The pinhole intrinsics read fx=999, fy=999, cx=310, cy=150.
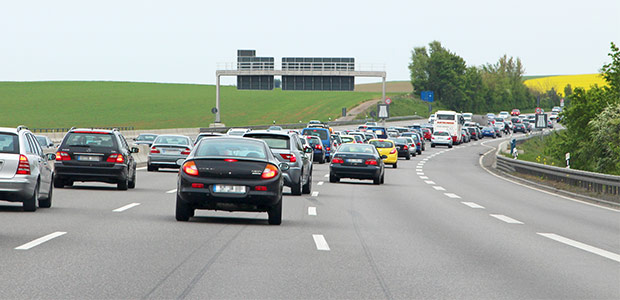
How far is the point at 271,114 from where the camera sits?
132250mm

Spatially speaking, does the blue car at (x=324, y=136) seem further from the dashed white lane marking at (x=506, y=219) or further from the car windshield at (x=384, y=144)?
the dashed white lane marking at (x=506, y=219)

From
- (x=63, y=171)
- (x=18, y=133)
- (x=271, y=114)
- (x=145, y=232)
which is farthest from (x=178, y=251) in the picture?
(x=271, y=114)

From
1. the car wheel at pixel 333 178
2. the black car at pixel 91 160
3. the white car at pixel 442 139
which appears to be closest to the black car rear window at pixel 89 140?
the black car at pixel 91 160

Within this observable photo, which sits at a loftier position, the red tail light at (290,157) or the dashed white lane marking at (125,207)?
the red tail light at (290,157)

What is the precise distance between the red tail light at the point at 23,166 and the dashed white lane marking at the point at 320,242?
505 centimetres

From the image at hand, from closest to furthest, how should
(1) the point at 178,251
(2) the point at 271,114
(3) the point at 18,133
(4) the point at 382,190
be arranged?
(1) the point at 178,251 < (3) the point at 18,133 < (4) the point at 382,190 < (2) the point at 271,114

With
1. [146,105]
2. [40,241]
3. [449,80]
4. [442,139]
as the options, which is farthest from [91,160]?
[449,80]

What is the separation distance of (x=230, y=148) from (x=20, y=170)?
11.0 feet

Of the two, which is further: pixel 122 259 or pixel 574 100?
pixel 574 100

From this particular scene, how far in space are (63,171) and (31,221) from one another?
853 cm

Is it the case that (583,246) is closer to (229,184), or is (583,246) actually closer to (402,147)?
(229,184)

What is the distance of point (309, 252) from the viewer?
11242 millimetres

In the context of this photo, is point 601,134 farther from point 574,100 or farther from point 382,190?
point 382,190

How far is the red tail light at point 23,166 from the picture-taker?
1551 cm
